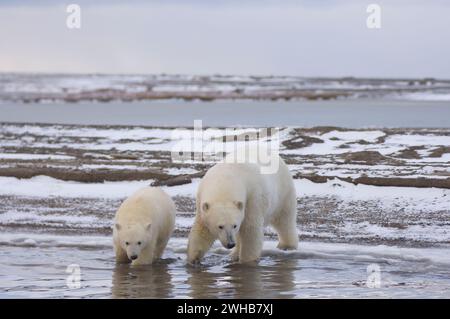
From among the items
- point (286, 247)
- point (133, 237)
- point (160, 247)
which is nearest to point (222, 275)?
point (133, 237)

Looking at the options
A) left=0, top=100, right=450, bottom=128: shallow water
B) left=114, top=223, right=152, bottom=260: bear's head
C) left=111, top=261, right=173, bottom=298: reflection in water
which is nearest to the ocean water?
left=111, top=261, right=173, bottom=298: reflection in water

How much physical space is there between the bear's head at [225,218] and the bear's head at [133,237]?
0.63m

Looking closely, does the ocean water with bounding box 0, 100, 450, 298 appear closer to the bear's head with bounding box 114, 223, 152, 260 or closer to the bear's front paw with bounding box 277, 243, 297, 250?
the bear's front paw with bounding box 277, 243, 297, 250

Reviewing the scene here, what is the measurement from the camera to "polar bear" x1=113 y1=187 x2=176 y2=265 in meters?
8.62

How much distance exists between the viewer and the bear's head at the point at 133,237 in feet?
28.1

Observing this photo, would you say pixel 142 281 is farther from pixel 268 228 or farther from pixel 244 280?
pixel 268 228

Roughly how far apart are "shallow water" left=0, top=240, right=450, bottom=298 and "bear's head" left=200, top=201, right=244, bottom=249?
1.33ft

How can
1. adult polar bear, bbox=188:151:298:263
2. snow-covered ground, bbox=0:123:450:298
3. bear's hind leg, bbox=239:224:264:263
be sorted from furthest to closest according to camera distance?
bear's hind leg, bbox=239:224:264:263, adult polar bear, bbox=188:151:298:263, snow-covered ground, bbox=0:123:450:298

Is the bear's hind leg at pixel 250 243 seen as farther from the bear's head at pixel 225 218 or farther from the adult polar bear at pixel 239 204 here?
the bear's head at pixel 225 218

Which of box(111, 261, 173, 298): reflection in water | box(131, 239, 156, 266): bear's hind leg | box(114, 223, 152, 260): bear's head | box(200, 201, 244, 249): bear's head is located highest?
box(200, 201, 244, 249): bear's head

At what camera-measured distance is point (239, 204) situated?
27.9 feet
